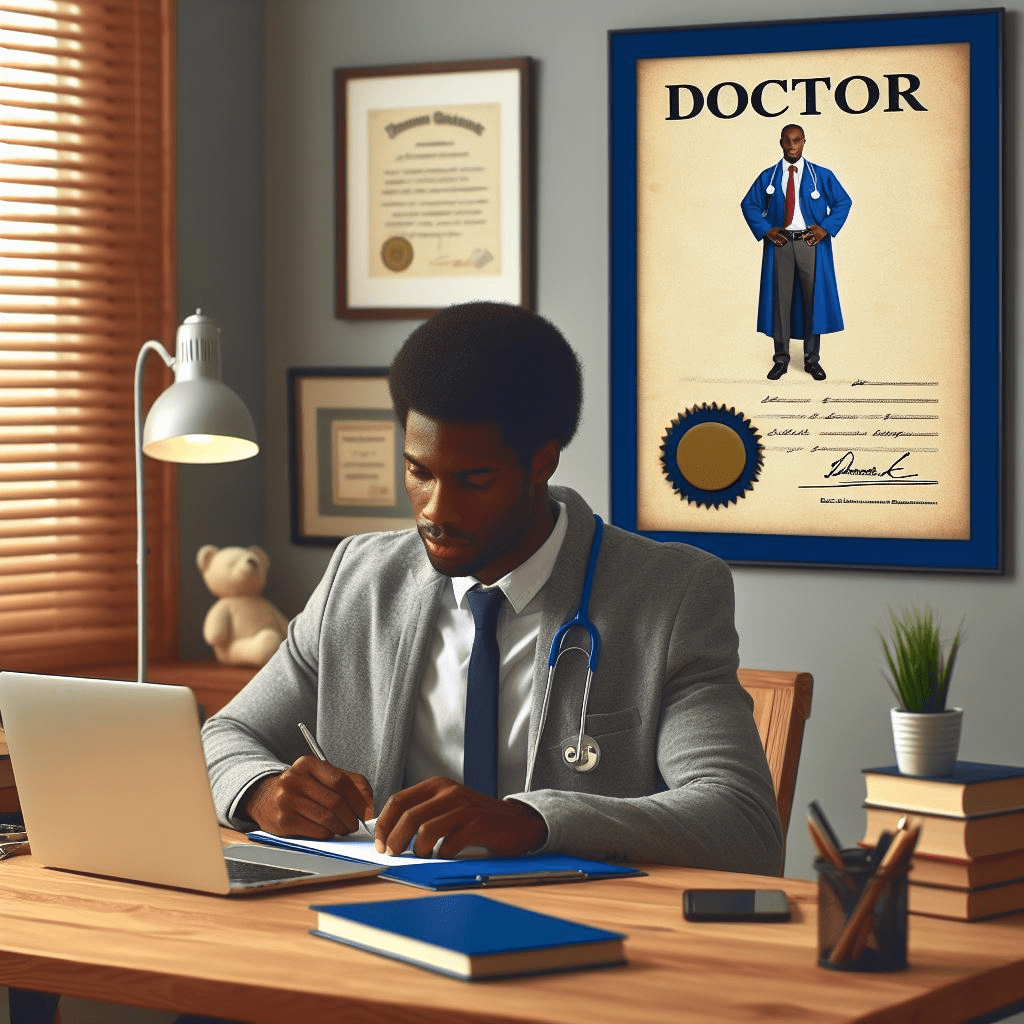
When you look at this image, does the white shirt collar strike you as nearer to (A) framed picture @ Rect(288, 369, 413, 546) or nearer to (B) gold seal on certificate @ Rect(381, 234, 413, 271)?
(A) framed picture @ Rect(288, 369, 413, 546)

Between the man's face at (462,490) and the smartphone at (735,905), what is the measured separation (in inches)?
22.7

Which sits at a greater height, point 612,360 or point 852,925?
point 612,360

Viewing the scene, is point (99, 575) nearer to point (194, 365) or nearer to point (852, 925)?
point (194, 365)

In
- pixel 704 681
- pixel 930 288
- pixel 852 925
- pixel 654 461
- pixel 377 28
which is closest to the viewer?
pixel 852 925

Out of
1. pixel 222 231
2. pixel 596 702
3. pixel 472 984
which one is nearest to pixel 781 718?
pixel 596 702

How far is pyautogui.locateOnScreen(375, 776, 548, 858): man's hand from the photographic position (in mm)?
1757

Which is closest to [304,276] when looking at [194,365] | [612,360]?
Result: [612,360]

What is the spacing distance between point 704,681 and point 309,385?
1.91 metres

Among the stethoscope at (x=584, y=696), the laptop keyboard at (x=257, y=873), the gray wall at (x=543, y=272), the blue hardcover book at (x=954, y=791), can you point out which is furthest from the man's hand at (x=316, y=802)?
the gray wall at (x=543, y=272)

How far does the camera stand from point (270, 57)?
384 centimetres

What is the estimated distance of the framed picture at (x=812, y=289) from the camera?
10.6 feet

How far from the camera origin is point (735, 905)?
1596 millimetres

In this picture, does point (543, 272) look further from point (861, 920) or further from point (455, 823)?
point (861, 920)

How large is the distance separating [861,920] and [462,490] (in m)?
0.84
